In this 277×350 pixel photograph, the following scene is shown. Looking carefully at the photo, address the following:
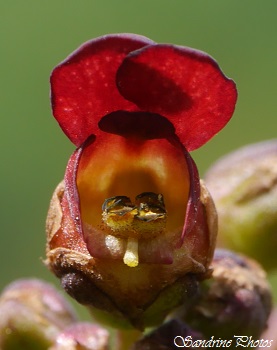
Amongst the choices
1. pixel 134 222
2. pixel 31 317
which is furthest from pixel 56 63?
pixel 134 222

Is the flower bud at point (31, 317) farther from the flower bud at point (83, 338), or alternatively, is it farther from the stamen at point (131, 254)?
the stamen at point (131, 254)

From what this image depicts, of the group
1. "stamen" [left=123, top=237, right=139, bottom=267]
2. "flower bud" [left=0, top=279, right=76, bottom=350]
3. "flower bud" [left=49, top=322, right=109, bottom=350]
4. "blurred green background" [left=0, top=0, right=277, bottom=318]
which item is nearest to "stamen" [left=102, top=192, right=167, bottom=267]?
"stamen" [left=123, top=237, right=139, bottom=267]

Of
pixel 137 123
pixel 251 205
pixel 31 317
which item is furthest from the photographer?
pixel 251 205

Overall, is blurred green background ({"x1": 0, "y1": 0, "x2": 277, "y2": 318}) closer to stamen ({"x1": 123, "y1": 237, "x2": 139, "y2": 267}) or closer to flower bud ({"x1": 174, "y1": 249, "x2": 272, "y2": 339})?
flower bud ({"x1": 174, "y1": 249, "x2": 272, "y2": 339})

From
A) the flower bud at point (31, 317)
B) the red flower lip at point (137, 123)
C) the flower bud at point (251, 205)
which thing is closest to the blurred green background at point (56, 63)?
the flower bud at point (251, 205)

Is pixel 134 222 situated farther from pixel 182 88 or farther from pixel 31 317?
pixel 31 317

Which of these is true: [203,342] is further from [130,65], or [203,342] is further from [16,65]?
[16,65]

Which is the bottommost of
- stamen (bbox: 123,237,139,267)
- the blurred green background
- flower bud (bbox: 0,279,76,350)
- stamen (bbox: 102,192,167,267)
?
the blurred green background
